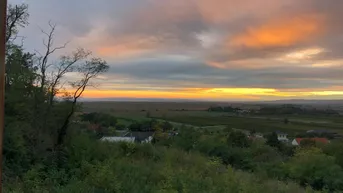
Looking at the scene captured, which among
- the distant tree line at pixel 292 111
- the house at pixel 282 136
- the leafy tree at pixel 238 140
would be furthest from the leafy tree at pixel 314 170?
the distant tree line at pixel 292 111

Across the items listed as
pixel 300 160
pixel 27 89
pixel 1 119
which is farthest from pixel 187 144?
pixel 1 119

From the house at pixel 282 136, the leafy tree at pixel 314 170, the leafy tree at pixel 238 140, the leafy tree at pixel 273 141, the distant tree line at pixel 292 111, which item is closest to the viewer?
the leafy tree at pixel 314 170

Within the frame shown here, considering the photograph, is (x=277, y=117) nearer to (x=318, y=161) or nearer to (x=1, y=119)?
(x=318, y=161)

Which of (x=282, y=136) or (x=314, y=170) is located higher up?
(x=314, y=170)

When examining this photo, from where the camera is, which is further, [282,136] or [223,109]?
[223,109]

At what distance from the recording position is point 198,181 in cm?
845

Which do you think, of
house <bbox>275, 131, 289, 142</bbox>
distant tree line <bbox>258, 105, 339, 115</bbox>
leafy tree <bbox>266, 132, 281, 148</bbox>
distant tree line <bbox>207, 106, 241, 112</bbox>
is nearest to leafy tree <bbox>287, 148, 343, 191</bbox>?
leafy tree <bbox>266, 132, 281, 148</bbox>

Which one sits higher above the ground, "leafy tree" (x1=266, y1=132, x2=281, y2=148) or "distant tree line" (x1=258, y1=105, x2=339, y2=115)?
"distant tree line" (x1=258, y1=105, x2=339, y2=115)

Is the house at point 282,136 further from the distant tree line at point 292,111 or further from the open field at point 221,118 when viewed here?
the distant tree line at point 292,111

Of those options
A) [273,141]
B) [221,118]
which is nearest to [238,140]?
[273,141]

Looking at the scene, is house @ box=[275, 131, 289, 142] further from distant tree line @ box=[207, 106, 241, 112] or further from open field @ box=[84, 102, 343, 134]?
distant tree line @ box=[207, 106, 241, 112]

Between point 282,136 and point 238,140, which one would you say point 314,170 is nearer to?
point 238,140

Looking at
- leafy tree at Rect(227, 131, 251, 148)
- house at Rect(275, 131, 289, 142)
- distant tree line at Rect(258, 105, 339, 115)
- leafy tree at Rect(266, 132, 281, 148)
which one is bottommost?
house at Rect(275, 131, 289, 142)

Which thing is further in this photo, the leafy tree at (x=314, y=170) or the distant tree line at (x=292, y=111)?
the distant tree line at (x=292, y=111)
